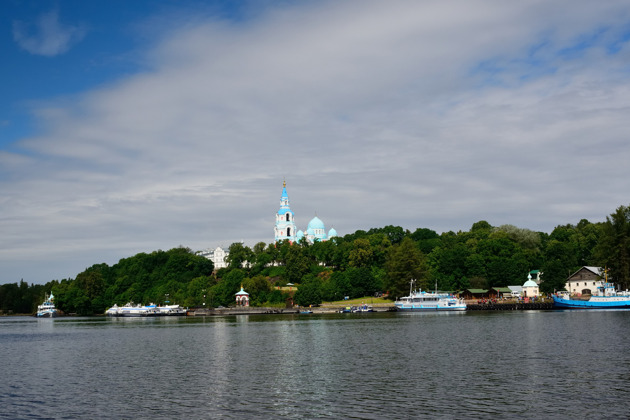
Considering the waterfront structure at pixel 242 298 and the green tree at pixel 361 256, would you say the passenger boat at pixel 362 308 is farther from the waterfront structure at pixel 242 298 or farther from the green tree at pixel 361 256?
the waterfront structure at pixel 242 298

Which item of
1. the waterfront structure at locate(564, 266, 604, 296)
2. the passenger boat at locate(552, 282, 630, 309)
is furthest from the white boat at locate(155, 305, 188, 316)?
the waterfront structure at locate(564, 266, 604, 296)

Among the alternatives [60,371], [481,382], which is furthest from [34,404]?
[481,382]

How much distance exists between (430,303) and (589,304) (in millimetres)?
34986

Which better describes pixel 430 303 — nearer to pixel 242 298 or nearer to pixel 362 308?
pixel 362 308

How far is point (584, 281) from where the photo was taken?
146m

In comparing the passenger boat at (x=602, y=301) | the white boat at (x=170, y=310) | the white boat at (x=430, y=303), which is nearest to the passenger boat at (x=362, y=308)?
the white boat at (x=430, y=303)

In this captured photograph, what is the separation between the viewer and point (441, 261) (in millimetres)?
162375

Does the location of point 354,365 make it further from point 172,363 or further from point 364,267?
point 364,267

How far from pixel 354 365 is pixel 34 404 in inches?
893

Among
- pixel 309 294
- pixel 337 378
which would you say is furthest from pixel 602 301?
pixel 337 378

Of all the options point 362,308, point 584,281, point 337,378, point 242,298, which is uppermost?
point 584,281

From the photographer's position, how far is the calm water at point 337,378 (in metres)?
31.7

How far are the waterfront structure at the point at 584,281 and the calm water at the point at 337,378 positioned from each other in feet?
270

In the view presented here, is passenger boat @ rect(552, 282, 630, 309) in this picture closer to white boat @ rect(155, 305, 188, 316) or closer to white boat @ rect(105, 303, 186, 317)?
white boat @ rect(155, 305, 188, 316)
